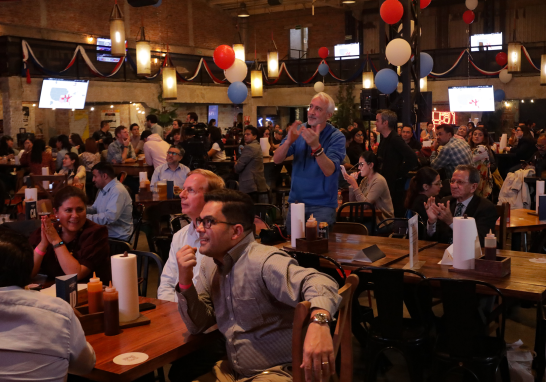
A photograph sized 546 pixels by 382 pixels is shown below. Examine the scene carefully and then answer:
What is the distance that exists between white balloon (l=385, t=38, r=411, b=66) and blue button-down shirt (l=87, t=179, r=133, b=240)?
171 inches

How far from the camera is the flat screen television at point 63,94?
1334 centimetres

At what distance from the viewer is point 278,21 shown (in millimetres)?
21844

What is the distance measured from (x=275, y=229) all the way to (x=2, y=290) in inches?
93.9

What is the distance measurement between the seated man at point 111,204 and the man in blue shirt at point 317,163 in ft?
5.64

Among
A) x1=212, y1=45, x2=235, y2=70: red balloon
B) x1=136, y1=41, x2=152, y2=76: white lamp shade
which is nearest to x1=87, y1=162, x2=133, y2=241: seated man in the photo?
x1=136, y1=41, x2=152, y2=76: white lamp shade

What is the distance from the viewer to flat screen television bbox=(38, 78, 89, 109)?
13.3m

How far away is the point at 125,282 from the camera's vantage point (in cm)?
233

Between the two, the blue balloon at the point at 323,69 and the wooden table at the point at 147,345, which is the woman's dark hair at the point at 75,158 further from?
the blue balloon at the point at 323,69

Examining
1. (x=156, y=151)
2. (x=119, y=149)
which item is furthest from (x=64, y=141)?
(x=156, y=151)

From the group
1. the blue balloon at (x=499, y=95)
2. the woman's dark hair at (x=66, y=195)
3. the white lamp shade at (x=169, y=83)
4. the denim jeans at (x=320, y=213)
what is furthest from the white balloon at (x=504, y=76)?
the woman's dark hair at (x=66, y=195)

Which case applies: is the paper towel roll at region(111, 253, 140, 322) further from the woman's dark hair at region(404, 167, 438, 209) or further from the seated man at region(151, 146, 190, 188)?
the seated man at region(151, 146, 190, 188)

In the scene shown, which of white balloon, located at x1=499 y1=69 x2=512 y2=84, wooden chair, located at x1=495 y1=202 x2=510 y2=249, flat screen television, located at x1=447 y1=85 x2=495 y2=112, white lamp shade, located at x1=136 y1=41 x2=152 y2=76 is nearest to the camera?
wooden chair, located at x1=495 y1=202 x2=510 y2=249

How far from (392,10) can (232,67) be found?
367 centimetres

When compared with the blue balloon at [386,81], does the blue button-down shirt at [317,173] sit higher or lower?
lower
